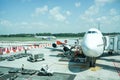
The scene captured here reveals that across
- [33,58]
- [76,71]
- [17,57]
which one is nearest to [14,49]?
[17,57]

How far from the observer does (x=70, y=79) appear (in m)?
18.7

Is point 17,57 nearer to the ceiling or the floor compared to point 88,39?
nearer to the floor

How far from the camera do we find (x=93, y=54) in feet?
69.1

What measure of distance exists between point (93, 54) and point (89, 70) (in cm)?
314

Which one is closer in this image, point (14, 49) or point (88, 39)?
point (88, 39)

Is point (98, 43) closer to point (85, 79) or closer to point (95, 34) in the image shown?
point (95, 34)

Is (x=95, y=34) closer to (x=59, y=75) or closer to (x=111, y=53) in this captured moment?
(x=59, y=75)

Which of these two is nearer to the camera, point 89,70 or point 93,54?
point 93,54

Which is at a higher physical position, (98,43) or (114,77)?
(98,43)

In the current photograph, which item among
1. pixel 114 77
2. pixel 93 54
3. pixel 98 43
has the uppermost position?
pixel 98 43

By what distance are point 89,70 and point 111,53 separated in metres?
18.3

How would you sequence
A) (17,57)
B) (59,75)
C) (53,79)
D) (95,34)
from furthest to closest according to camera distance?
1. (17,57)
2. (95,34)
3. (59,75)
4. (53,79)

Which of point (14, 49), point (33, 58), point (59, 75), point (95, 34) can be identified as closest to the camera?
point (59, 75)

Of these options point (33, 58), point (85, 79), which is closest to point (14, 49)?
point (33, 58)
